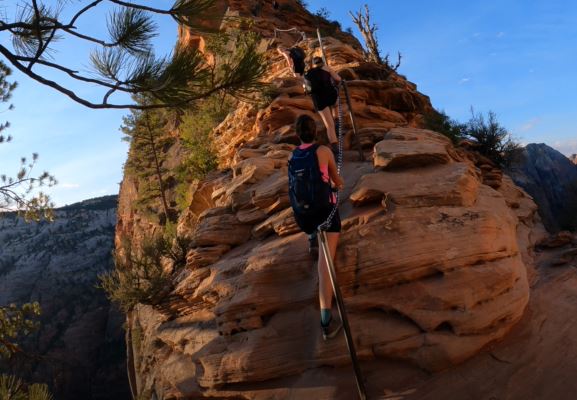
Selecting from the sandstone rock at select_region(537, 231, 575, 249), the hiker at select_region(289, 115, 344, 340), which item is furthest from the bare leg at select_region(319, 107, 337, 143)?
the sandstone rock at select_region(537, 231, 575, 249)

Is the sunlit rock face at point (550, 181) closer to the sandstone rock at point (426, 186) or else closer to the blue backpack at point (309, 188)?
the sandstone rock at point (426, 186)

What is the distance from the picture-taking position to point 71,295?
34062 mm

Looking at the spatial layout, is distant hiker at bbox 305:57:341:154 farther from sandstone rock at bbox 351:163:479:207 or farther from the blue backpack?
the blue backpack

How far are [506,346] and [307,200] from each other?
8.63 feet

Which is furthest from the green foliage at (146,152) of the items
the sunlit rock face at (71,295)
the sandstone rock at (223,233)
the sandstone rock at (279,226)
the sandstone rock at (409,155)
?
the sandstone rock at (409,155)

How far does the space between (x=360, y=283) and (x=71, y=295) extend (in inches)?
1485

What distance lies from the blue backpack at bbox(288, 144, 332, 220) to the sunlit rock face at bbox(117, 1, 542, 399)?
3.34 ft

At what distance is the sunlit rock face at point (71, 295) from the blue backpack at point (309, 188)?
2367cm

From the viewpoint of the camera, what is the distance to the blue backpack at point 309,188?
11.3 ft

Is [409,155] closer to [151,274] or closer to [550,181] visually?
[151,274]

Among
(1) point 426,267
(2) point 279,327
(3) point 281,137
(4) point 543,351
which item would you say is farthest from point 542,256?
(3) point 281,137

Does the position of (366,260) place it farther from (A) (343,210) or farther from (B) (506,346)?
(B) (506,346)

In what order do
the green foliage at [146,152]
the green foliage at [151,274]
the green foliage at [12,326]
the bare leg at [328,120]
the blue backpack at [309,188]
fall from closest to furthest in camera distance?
the blue backpack at [309,188], the green foliage at [12,326], the bare leg at [328,120], the green foliage at [151,274], the green foliage at [146,152]

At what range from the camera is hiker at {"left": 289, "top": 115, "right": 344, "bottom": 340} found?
11.3ft
